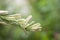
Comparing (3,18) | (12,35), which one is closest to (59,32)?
(12,35)

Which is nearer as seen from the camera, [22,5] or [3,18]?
[3,18]

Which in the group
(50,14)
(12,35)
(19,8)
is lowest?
(12,35)

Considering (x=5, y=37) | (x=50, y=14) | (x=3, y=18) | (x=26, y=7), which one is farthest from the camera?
(x=26, y=7)

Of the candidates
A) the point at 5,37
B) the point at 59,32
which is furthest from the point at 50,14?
the point at 5,37

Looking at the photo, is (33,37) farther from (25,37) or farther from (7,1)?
(7,1)

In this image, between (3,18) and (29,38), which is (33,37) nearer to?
(29,38)

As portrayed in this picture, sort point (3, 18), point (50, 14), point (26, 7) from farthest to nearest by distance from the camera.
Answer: point (26, 7) → point (50, 14) → point (3, 18)

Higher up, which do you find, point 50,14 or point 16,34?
point 50,14
